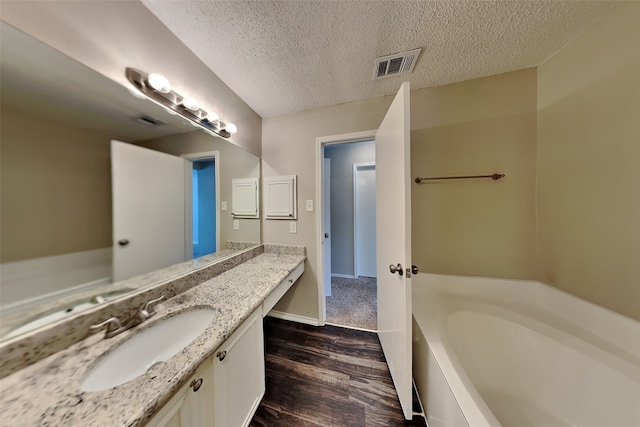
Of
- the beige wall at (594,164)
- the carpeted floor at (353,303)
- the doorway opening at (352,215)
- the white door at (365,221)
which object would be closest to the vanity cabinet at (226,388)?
the carpeted floor at (353,303)

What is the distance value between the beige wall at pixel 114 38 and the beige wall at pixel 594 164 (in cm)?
241

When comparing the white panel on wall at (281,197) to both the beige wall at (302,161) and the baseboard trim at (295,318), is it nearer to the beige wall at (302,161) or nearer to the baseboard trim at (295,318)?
the beige wall at (302,161)

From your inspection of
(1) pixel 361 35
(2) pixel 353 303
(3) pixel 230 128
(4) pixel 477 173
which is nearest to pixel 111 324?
(3) pixel 230 128

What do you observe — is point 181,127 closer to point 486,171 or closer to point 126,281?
point 126,281

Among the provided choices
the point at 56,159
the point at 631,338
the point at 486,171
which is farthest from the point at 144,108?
the point at 631,338

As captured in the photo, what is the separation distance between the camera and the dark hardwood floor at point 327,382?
1.11 meters

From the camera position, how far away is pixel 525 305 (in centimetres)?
137

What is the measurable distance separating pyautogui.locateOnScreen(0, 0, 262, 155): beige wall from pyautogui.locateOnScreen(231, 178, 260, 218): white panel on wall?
64 centimetres

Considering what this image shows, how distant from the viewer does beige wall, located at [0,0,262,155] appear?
2.14 ft

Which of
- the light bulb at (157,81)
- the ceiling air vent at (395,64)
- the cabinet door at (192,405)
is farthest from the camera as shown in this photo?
the ceiling air vent at (395,64)

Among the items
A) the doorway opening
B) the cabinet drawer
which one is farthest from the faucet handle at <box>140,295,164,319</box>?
the doorway opening

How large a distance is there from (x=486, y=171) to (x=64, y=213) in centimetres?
246

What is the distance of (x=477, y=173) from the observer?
147 cm

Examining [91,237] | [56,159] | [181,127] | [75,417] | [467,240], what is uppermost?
[181,127]
